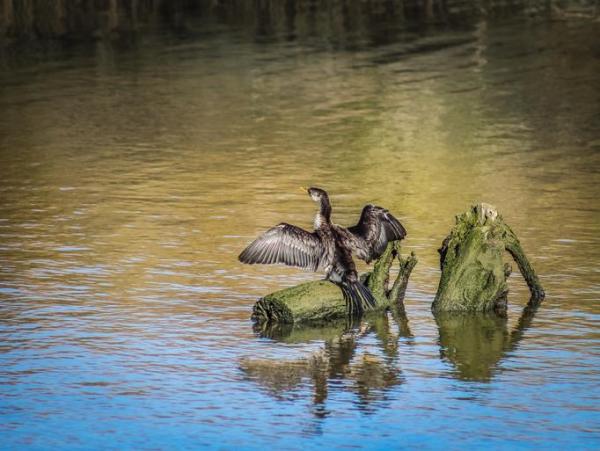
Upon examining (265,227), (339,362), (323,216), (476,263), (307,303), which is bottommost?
(265,227)

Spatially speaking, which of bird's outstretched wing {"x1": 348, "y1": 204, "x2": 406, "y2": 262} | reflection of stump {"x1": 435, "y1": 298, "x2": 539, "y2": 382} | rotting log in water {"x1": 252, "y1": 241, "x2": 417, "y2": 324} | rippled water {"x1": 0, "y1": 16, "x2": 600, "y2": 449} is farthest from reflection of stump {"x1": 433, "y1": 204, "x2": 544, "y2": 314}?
bird's outstretched wing {"x1": 348, "y1": 204, "x2": 406, "y2": 262}

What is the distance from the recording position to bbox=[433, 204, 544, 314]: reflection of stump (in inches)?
770

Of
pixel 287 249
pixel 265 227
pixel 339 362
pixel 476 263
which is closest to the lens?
pixel 339 362

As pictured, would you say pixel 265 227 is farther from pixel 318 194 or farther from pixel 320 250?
pixel 320 250

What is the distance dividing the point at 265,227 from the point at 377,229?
6181 millimetres

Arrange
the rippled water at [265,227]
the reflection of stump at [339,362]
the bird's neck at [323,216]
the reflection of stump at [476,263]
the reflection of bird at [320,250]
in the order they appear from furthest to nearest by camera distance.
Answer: the reflection of stump at [476,263]
the bird's neck at [323,216]
the reflection of bird at [320,250]
the reflection of stump at [339,362]
the rippled water at [265,227]

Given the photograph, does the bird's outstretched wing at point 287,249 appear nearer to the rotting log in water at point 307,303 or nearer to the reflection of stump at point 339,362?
the rotting log in water at point 307,303

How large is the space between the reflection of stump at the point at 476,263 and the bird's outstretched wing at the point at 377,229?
680 millimetres

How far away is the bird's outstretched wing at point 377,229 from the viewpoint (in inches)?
779

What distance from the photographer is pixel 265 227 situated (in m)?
25.9

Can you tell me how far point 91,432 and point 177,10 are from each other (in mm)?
51782

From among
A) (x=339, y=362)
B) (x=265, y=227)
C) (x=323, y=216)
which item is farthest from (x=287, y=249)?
(x=265, y=227)

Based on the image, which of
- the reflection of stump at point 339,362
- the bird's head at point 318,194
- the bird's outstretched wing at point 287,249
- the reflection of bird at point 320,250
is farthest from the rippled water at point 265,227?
the bird's head at point 318,194

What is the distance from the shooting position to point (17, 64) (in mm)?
49344
